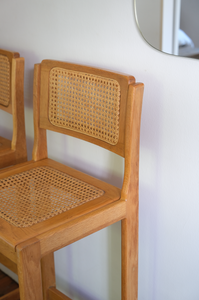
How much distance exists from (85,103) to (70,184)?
257mm

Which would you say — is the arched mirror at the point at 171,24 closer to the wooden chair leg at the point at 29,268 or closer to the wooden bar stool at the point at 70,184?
the wooden bar stool at the point at 70,184

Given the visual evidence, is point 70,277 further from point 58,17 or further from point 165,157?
point 58,17

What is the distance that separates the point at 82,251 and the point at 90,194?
0.57 meters

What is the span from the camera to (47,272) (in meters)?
1.49

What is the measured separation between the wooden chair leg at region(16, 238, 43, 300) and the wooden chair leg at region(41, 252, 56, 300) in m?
0.58

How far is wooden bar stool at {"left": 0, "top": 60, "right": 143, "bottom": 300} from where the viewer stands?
2.94ft

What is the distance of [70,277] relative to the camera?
5.42ft

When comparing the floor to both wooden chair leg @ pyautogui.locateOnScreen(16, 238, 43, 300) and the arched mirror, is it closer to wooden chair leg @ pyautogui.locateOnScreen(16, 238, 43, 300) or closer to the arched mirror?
wooden chair leg @ pyautogui.locateOnScreen(16, 238, 43, 300)

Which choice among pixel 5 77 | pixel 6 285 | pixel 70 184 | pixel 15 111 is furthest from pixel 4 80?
pixel 6 285

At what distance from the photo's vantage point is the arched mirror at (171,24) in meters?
0.96

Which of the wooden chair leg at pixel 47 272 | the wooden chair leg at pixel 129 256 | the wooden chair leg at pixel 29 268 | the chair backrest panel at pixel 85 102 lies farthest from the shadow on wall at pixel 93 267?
the wooden chair leg at pixel 29 268

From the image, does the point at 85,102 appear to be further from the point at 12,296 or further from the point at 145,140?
the point at 12,296

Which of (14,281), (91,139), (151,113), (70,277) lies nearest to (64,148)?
(91,139)

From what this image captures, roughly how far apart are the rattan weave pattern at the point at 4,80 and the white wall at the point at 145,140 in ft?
0.38
